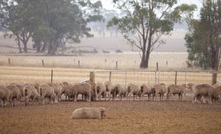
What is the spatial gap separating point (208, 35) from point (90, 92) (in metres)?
27.6

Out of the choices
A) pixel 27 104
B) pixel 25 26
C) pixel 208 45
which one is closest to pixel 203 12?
pixel 208 45

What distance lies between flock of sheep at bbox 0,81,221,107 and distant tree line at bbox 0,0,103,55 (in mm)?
50255

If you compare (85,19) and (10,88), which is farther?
(85,19)

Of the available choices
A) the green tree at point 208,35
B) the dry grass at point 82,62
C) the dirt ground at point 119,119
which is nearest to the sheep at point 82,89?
the dirt ground at point 119,119

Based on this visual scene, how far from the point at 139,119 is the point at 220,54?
34576 mm

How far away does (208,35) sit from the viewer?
50.6 metres

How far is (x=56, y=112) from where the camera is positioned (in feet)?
66.2

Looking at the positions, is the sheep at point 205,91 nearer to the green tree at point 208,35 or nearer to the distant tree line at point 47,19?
the green tree at point 208,35

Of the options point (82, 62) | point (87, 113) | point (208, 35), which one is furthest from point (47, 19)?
point (87, 113)

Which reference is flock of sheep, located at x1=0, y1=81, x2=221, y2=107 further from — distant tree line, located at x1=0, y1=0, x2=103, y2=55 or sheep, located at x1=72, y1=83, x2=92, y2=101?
distant tree line, located at x1=0, y1=0, x2=103, y2=55

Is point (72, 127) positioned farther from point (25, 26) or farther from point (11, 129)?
point (25, 26)

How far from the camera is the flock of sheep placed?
75.2 ft

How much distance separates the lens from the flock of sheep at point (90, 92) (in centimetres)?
2291

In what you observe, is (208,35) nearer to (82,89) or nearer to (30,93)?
(82,89)
